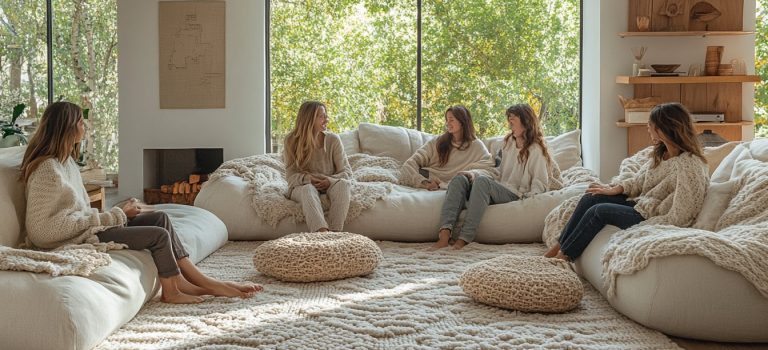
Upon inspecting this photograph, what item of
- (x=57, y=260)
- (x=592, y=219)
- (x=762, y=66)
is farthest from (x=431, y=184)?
(x=762, y=66)

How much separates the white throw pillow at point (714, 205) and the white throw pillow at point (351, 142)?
3329 millimetres

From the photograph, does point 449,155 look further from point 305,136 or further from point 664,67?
point 664,67

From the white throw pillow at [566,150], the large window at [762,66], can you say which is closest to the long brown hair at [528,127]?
the white throw pillow at [566,150]

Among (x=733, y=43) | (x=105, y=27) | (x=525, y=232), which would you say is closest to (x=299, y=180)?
(x=525, y=232)

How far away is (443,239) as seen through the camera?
18.7 feet

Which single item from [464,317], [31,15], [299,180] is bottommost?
[464,317]

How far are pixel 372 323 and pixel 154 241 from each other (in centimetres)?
105

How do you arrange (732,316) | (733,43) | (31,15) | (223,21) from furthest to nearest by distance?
(31,15) < (223,21) < (733,43) < (732,316)

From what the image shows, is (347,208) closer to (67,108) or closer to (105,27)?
(67,108)

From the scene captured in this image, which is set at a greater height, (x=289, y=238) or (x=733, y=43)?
(x=733, y=43)

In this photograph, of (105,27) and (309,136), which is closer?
(309,136)

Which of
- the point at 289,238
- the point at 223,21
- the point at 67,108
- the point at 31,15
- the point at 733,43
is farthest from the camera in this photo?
the point at 31,15

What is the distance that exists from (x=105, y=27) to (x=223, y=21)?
2.13m

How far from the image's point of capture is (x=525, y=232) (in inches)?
231
